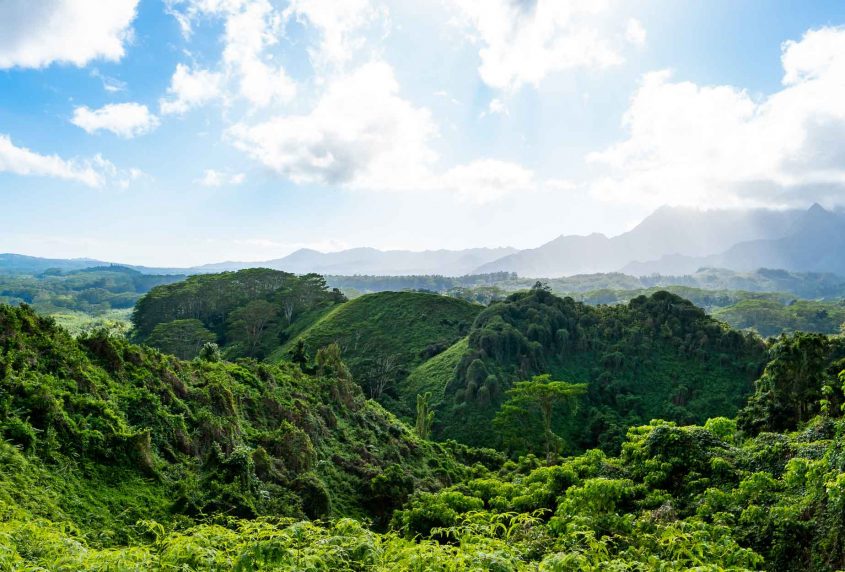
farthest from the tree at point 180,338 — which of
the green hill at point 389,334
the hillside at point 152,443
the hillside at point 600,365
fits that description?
the hillside at point 152,443

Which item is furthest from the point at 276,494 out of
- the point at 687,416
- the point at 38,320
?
the point at 687,416

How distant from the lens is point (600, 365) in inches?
2244

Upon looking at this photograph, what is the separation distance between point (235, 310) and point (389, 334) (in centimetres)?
3179

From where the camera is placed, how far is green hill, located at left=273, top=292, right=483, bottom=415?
5975 centimetres

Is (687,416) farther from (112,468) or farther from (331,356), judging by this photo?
(112,468)

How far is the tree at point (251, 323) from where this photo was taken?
79.0 meters

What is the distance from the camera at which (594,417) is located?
48.0 meters

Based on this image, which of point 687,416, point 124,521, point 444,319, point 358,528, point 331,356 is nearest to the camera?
point 358,528

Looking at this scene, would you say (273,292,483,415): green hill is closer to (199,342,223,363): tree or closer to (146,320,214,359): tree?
(146,320,214,359): tree

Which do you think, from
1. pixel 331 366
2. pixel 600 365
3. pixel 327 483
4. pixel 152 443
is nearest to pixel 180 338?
pixel 331 366

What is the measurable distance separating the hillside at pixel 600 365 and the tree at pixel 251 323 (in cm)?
3258

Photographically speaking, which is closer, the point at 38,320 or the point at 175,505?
the point at 175,505

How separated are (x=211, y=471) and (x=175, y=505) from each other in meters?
2.21

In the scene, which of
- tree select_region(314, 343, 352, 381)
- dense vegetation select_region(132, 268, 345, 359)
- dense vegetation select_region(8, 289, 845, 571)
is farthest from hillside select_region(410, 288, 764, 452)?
dense vegetation select_region(132, 268, 345, 359)
